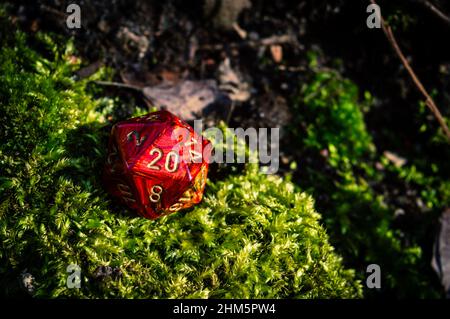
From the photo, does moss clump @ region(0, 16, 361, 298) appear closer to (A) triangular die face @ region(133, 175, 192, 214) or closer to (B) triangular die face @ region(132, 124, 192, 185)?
(A) triangular die face @ region(133, 175, 192, 214)

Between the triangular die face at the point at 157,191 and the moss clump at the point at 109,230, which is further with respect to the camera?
the moss clump at the point at 109,230

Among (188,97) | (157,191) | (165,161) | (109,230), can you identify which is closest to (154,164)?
(165,161)

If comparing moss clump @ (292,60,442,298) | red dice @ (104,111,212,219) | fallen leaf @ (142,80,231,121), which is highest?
red dice @ (104,111,212,219)

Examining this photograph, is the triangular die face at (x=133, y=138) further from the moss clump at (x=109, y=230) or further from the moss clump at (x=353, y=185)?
the moss clump at (x=353, y=185)

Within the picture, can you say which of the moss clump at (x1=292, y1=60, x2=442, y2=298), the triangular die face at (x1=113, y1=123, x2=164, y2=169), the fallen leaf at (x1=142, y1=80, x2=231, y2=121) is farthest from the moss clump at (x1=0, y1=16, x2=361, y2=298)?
the moss clump at (x1=292, y1=60, x2=442, y2=298)

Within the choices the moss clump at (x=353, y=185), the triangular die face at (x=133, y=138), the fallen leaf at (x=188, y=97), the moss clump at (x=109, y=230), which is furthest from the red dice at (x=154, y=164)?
the moss clump at (x=353, y=185)

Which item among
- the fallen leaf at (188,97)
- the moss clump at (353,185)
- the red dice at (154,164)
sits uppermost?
the red dice at (154,164)
